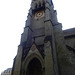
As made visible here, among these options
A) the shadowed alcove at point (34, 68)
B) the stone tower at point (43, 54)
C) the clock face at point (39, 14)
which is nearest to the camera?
the stone tower at point (43, 54)

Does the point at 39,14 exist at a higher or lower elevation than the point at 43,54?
higher

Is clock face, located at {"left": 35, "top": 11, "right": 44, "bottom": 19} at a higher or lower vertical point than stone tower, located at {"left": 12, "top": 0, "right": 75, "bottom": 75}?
higher

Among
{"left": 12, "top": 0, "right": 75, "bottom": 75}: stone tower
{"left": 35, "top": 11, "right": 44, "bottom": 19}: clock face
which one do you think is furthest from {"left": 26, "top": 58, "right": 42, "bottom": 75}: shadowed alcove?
{"left": 35, "top": 11, "right": 44, "bottom": 19}: clock face

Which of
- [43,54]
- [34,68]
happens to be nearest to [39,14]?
[43,54]

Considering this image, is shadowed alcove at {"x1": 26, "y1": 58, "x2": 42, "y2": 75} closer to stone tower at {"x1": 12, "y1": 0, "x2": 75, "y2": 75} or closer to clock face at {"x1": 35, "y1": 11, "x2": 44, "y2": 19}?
stone tower at {"x1": 12, "y1": 0, "x2": 75, "y2": 75}

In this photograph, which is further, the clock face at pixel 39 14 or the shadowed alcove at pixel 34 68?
the clock face at pixel 39 14

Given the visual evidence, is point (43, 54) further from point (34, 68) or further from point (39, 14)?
point (39, 14)

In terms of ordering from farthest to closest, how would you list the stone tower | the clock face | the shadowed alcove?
the clock face < the shadowed alcove < the stone tower

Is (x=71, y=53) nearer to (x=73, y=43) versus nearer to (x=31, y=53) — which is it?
(x=73, y=43)

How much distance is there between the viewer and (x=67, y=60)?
11766 mm

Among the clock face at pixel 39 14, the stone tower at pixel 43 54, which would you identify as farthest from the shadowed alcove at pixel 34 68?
the clock face at pixel 39 14

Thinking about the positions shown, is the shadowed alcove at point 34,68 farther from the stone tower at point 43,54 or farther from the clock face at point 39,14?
the clock face at point 39,14

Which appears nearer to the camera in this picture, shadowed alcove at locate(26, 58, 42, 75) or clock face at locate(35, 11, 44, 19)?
shadowed alcove at locate(26, 58, 42, 75)

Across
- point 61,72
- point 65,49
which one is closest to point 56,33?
point 65,49
